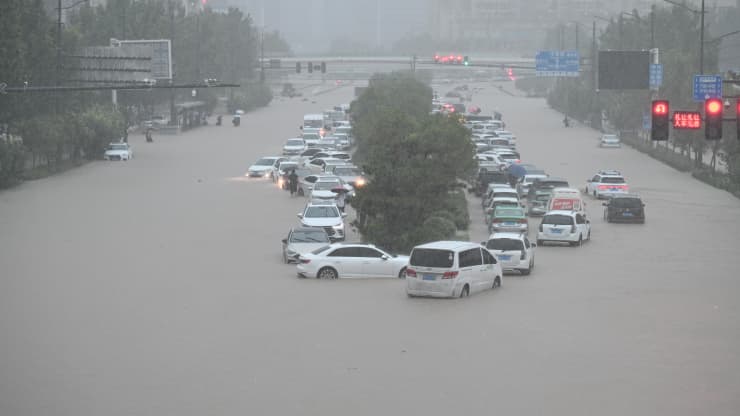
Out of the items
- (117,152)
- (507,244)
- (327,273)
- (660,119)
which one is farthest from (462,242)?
(117,152)

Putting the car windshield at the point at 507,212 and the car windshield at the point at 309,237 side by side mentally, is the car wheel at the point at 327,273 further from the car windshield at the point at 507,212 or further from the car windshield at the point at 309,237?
the car windshield at the point at 507,212

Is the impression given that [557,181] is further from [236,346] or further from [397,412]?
[397,412]

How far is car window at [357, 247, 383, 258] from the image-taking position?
37.2m

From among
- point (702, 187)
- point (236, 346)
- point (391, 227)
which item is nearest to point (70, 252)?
point (391, 227)

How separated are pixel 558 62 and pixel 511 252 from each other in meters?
77.7

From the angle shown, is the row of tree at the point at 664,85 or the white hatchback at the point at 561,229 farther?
the row of tree at the point at 664,85

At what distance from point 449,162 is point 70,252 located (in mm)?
11690

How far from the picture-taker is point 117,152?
8750 cm

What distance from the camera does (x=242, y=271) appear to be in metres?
38.5

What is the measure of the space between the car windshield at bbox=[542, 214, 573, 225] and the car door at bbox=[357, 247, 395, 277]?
32.9 feet

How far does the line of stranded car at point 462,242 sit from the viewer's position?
3319 centimetres

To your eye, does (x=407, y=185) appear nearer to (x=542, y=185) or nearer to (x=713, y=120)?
(x=542, y=185)

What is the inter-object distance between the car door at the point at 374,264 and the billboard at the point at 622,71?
52880 mm

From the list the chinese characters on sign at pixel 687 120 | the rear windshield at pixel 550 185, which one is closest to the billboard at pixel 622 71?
the rear windshield at pixel 550 185
